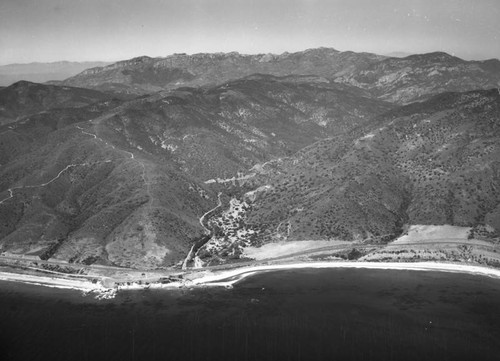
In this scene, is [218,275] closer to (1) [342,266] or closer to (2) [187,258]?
(2) [187,258]

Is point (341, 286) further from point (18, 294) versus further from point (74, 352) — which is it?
point (18, 294)

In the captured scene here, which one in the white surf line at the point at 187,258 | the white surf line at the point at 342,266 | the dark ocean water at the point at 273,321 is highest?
the white surf line at the point at 187,258

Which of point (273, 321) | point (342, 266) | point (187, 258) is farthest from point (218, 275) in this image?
point (342, 266)

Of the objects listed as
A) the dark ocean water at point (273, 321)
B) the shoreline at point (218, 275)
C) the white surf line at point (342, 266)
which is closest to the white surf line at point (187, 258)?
the shoreline at point (218, 275)

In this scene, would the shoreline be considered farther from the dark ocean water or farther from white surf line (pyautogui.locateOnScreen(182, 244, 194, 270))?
white surf line (pyautogui.locateOnScreen(182, 244, 194, 270))

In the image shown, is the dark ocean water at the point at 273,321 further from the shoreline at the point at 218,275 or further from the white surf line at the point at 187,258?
the white surf line at the point at 187,258

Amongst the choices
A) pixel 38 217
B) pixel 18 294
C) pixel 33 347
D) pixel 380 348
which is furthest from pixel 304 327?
pixel 38 217
